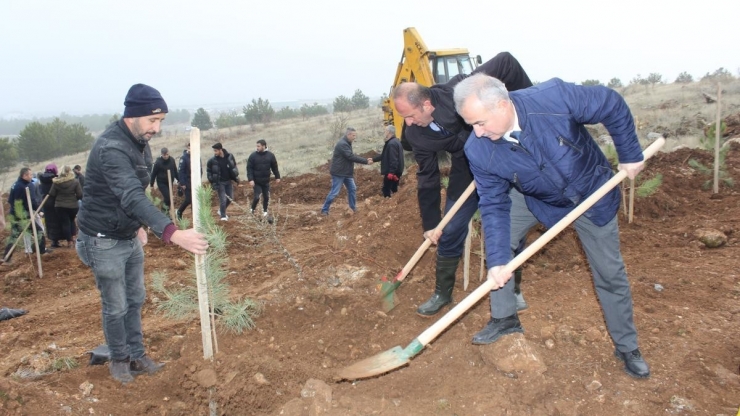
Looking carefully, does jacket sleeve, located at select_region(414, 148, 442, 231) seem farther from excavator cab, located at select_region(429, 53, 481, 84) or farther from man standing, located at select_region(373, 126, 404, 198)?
excavator cab, located at select_region(429, 53, 481, 84)

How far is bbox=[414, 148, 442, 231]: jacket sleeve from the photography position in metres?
3.99

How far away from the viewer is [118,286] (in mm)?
3355

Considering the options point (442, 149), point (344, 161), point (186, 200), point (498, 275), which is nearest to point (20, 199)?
point (186, 200)

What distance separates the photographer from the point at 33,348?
4.68 metres

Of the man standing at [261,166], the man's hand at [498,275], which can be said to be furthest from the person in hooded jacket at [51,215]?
the man's hand at [498,275]

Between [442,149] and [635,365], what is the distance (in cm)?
195

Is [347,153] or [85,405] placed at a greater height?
[347,153]

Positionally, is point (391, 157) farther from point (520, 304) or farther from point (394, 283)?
point (520, 304)

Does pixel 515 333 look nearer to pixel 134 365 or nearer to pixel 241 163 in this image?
pixel 134 365

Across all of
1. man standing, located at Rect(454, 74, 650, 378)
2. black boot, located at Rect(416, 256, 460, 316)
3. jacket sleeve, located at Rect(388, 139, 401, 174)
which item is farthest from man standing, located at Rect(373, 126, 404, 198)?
man standing, located at Rect(454, 74, 650, 378)

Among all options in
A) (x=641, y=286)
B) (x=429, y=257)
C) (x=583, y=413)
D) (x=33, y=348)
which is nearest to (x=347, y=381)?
(x=583, y=413)

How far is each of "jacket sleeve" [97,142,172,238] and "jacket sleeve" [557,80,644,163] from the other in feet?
7.74

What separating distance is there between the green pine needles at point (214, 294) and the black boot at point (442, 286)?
1.44m

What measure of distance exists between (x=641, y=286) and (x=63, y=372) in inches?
186
